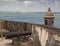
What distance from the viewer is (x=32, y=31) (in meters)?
11.7

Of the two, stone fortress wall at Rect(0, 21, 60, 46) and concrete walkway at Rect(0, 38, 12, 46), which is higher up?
stone fortress wall at Rect(0, 21, 60, 46)

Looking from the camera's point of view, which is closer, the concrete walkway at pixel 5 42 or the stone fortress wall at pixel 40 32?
the stone fortress wall at pixel 40 32

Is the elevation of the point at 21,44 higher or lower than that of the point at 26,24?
lower

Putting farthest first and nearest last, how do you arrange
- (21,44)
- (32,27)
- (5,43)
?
(32,27), (5,43), (21,44)

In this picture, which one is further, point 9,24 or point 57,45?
point 9,24

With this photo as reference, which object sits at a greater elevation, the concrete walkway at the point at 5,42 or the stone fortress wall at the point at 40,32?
the stone fortress wall at the point at 40,32

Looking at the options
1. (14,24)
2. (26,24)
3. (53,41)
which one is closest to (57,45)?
(53,41)

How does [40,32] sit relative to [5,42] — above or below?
above

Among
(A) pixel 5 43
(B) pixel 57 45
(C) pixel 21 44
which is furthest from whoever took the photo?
(A) pixel 5 43

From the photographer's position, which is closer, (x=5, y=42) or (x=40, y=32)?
(x=40, y=32)

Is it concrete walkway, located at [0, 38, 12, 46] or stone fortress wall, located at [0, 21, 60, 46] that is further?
concrete walkway, located at [0, 38, 12, 46]

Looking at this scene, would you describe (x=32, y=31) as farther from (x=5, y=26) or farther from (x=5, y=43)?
(x=5, y=26)

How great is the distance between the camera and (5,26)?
1413cm

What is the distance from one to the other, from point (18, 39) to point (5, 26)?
3.96 metres
